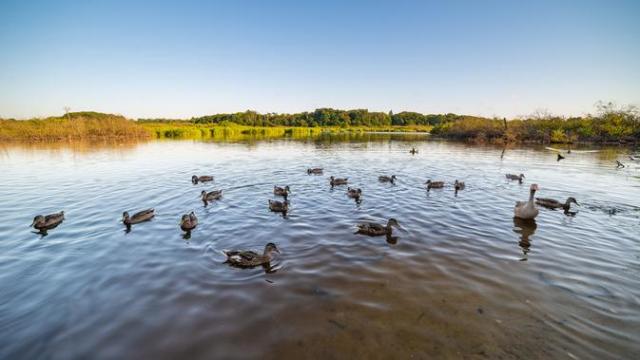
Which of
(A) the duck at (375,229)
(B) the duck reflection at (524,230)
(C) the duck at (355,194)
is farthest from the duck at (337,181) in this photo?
(B) the duck reflection at (524,230)

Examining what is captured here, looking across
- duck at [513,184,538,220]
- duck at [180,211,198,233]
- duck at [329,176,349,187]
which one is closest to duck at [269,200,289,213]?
duck at [180,211,198,233]

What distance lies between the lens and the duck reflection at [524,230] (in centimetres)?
934

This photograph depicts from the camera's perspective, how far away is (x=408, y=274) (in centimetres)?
777

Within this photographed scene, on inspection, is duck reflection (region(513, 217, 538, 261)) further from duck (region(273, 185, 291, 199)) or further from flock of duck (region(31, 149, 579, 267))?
duck (region(273, 185, 291, 199))

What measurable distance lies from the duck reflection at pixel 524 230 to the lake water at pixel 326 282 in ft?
0.27

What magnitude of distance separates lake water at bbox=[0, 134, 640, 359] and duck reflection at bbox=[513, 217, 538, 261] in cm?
8

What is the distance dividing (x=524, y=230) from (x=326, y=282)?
26.3 feet

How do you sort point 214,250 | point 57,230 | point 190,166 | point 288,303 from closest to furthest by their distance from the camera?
point 288,303 < point 214,250 < point 57,230 < point 190,166

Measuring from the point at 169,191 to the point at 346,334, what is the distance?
15.2 meters

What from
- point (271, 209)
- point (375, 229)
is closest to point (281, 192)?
point (271, 209)

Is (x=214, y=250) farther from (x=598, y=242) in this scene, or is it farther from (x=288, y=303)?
(x=598, y=242)

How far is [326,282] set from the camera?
741 cm

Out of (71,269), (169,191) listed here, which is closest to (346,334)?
(71,269)

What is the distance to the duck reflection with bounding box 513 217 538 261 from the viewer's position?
9.34m
